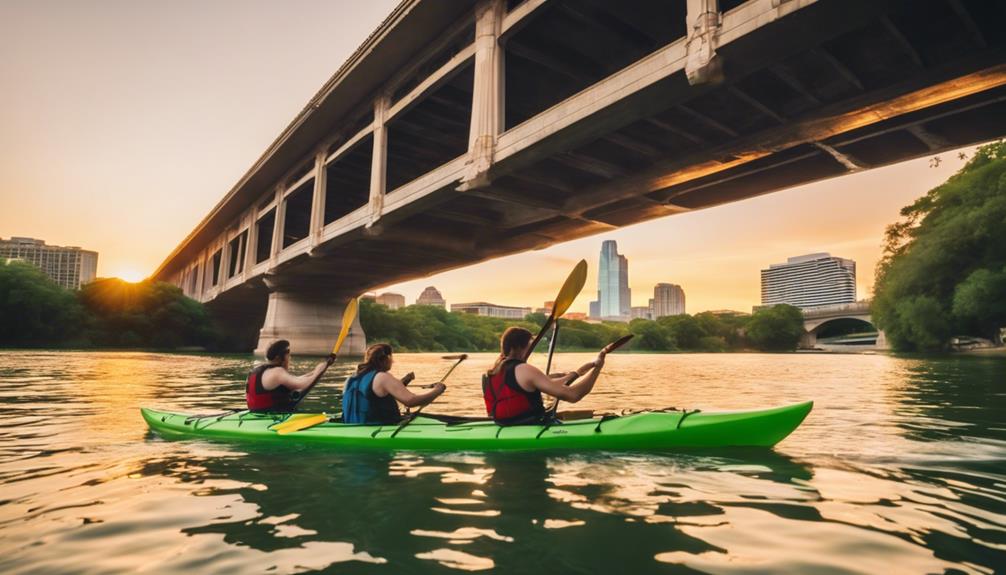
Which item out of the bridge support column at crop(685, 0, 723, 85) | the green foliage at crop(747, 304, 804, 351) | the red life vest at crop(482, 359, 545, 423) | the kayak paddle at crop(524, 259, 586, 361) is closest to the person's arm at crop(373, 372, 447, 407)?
the red life vest at crop(482, 359, 545, 423)

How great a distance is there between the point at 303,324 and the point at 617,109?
26.7 metres

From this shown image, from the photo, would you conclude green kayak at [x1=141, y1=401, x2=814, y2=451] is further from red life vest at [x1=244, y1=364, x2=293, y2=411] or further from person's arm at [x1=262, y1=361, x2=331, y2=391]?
red life vest at [x1=244, y1=364, x2=293, y2=411]

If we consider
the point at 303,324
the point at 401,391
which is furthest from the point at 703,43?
the point at 303,324

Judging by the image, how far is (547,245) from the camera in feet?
65.8

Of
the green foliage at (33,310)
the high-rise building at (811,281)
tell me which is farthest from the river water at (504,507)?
the high-rise building at (811,281)

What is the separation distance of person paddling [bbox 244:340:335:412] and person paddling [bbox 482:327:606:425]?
7.17ft

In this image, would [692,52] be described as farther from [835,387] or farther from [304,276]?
[304,276]

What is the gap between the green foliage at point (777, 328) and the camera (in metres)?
70.1

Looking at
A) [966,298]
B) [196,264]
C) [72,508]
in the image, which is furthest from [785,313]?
[72,508]

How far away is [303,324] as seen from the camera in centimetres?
3216

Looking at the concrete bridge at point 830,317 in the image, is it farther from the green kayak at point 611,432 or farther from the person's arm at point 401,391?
the person's arm at point 401,391

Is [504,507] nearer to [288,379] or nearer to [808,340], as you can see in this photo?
[288,379]

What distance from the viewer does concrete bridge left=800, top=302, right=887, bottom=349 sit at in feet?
189

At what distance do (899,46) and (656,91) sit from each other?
147 inches
